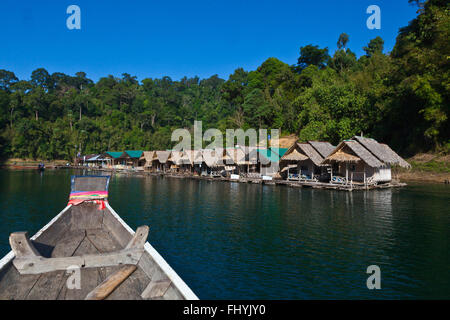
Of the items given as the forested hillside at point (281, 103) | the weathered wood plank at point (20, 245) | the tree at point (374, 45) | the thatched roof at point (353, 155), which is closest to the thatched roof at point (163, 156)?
the forested hillside at point (281, 103)

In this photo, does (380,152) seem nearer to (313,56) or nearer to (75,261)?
(75,261)

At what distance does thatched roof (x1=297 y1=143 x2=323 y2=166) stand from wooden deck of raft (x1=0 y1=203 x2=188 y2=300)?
25.5 meters

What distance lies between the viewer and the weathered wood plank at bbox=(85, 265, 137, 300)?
4.60 meters

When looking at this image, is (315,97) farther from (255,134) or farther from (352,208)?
(352,208)

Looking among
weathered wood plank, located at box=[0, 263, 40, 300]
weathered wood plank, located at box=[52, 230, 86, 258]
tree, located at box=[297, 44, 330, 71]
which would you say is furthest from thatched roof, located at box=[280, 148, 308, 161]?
tree, located at box=[297, 44, 330, 71]

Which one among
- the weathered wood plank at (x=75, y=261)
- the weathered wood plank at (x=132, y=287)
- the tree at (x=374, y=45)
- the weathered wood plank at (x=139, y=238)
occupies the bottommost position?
the weathered wood plank at (x=132, y=287)

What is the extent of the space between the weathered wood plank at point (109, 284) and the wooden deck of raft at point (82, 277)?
0.09m

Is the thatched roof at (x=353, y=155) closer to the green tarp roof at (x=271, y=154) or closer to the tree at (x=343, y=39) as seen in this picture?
the green tarp roof at (x=271, y=154)

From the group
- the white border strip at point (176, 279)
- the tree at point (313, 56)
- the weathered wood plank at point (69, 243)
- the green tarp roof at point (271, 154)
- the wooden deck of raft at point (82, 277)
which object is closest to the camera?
the white border strip at point (176, 279)

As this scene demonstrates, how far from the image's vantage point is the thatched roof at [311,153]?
3128cm

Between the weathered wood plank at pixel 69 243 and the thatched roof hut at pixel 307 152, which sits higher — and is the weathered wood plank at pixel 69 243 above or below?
below

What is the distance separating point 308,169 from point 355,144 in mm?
6339

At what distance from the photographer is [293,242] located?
464 inches

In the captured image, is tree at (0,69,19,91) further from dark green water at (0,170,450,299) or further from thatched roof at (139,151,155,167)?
dark green water at (0,170,450,299)
